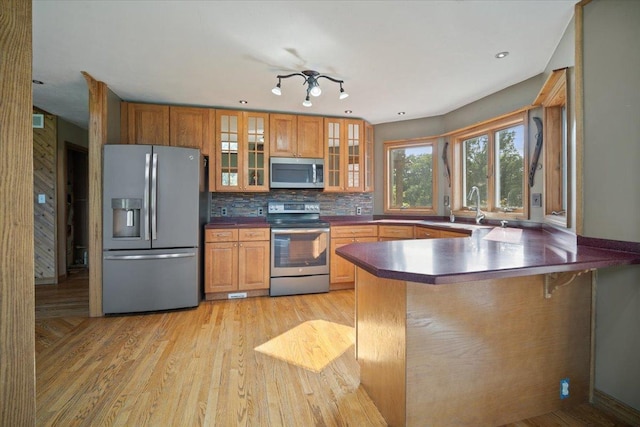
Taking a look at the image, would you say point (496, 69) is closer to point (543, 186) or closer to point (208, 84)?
point (543, 186)

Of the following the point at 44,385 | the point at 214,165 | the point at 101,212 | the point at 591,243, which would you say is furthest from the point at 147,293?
the point at 591,243

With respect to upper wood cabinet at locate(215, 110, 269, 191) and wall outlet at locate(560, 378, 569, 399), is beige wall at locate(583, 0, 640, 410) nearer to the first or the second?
wall outlet at locate(560, 378, 569, 399)

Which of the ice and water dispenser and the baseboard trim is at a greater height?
the ice and water dispenser

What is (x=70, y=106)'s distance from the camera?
3893mm

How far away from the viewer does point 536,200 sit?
9.48 feet

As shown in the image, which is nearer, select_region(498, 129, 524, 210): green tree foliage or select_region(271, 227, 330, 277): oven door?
select_region(498, 129, 524, 210): green tree foliage

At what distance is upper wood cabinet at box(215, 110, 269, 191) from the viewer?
12.7 feet

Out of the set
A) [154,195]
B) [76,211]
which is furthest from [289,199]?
[76,211]

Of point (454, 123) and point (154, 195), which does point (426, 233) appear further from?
point (154, 195)

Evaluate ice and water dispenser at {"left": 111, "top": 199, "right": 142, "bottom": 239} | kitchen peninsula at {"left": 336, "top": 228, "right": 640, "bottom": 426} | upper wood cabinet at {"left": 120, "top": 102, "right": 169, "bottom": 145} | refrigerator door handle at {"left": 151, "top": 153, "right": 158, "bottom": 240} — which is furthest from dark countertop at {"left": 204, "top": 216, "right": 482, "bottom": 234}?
kitchen peninsula at {"left": 336, "top": 228, "right": 640, "bottom": 426}

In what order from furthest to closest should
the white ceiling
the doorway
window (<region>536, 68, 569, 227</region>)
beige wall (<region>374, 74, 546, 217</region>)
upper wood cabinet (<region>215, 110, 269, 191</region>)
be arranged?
1. the doorway
2. upper wood cabinet (<region>215, 110, 269, 191</region>)
3. beige wall (<region>374, 74, 546, 217</region>)
4. window (<region>536, 68, 569, 227</region>)
5. the white ceiling

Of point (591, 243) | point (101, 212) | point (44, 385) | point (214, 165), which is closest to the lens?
point (591, 243)

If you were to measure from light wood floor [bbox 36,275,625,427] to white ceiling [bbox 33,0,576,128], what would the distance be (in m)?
2.40

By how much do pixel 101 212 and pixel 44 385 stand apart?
1681mm
